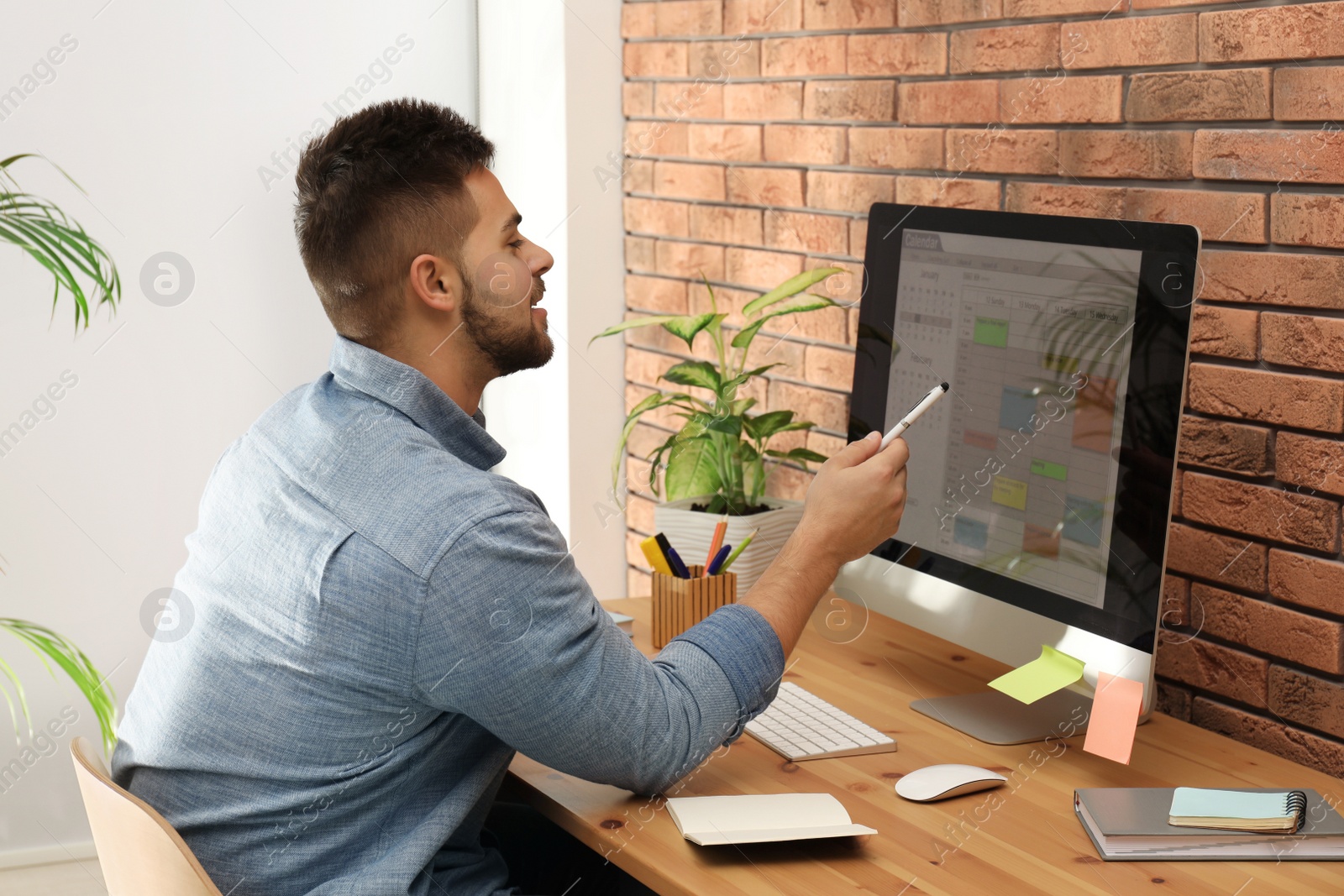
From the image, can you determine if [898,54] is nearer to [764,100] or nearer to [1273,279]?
[764,100]

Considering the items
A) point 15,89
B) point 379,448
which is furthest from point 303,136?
point 379,448

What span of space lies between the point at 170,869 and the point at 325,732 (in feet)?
0.56

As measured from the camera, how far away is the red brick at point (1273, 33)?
4.06 feet

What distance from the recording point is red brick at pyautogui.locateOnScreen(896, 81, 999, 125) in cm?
165

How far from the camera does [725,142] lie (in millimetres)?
2199

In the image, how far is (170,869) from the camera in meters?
0.96

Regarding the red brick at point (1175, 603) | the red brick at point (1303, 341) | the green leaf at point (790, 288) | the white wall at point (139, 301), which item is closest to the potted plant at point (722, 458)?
the green leaf at point (790, 288)

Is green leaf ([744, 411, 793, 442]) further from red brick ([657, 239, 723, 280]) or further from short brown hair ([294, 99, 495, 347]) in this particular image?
short brown hair ([294, 99, 495, 347])

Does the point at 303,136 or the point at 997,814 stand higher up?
the point at 303,136

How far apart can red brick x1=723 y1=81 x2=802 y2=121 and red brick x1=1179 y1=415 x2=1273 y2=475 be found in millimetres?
904

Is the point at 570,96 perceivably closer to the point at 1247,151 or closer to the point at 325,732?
the point at 1247,151

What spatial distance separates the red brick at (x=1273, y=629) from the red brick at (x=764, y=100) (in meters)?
1.05

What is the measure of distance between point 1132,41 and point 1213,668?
77 centimetres

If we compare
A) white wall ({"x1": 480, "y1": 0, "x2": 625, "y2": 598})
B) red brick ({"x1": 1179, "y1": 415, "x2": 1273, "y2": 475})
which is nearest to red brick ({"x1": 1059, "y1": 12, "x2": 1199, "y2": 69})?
red brick ({"x1": 1179, "y1": 415, "x2": 1273, "y2": 475})
